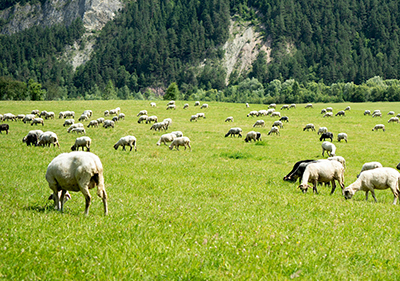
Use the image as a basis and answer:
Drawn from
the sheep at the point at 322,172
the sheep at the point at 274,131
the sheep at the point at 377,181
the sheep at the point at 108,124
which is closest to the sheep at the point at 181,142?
the sheep at the point at 322,172

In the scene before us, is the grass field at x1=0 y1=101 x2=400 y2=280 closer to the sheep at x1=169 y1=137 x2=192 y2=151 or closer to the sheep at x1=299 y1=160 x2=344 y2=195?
the sheep at x1=299 y1=160 x2=344 y2=195

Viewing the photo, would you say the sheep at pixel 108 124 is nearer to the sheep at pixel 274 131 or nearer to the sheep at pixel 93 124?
the sheep at pixel 93 124

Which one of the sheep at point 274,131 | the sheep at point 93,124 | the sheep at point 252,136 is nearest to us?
the sheep at point 252,136

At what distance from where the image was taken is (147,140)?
39.6 m

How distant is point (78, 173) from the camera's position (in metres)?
9.59

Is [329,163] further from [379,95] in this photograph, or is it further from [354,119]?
[379,95]

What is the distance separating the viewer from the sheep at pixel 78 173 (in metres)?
→ 9.56

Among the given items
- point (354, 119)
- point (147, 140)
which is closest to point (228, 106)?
point (354, 119)

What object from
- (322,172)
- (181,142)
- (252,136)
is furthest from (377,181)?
(252,136)

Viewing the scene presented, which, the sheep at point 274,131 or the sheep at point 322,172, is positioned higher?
the sheep at point 322,172

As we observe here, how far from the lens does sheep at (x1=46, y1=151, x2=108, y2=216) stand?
376 inches

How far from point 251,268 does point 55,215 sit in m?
5.98

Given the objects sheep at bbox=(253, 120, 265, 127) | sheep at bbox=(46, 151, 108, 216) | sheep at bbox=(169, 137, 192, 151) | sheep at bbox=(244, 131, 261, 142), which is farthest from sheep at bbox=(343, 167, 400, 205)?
sheep at bbox=(253, 120, 265, 127)

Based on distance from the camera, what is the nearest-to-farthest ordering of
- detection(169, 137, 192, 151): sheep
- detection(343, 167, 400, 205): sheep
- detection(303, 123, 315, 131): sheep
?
Result: detection(343, 167, 400, 205): sheep < detection(169, 137, 192, 151): sheep < detection(303, 123, 315, 131): sheep
